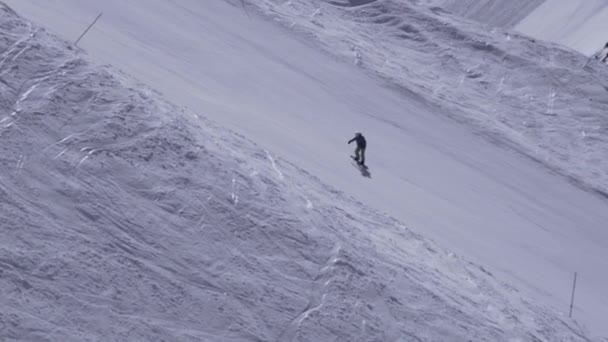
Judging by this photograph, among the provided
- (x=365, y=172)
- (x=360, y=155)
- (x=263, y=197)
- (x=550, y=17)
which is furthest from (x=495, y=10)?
(x=263, y=197)

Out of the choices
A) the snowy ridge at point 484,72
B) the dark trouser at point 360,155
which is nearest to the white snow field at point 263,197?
the snowy ridge at point 484,72

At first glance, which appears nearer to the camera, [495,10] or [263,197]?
[263,197]

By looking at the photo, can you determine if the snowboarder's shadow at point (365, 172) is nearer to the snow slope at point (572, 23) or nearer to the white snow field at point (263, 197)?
the white snow field at point (263, 197)

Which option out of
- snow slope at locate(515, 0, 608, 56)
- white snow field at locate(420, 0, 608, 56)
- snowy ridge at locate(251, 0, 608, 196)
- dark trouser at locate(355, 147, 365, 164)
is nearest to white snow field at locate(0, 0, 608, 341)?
snowy ridge at locate(251, 0, 608, 196)

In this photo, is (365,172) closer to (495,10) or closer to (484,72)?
(484,72)

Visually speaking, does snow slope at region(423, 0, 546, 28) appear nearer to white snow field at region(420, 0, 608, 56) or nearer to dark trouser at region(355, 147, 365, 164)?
white snow field at region(420, 0, 608, 56)

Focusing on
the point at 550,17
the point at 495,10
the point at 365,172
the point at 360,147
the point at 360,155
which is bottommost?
the point at 365,172
